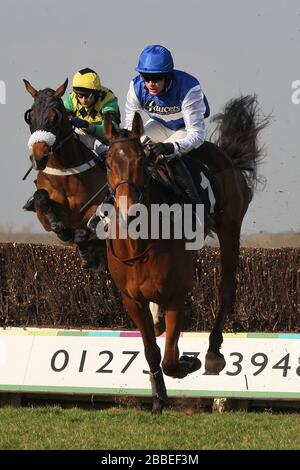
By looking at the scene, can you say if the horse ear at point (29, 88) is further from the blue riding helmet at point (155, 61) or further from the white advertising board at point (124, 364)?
the white advertising board at point (124, 364)

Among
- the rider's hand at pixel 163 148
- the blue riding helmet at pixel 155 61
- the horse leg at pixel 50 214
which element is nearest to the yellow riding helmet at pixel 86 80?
the horse leg at pixel 50 214

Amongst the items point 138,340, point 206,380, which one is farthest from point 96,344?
point 206,380

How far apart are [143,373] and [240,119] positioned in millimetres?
2368

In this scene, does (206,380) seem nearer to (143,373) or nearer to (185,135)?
(143,373)

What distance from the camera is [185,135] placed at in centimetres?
818

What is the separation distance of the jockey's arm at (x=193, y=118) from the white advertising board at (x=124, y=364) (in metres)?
2.61

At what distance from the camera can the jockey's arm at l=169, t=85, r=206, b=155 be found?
7911 mm

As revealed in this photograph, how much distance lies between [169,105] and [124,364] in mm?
2909

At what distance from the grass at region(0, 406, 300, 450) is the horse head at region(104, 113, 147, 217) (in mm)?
1546

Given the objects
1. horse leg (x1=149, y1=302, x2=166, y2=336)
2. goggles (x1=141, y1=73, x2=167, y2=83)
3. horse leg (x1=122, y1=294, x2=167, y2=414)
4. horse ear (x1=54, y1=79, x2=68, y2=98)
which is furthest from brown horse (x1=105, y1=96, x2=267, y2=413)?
horse ear (x1=54, y1=79, x2=68, y2=98)

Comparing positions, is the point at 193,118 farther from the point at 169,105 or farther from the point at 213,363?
the point at 213,363

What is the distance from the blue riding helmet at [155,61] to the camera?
770cm

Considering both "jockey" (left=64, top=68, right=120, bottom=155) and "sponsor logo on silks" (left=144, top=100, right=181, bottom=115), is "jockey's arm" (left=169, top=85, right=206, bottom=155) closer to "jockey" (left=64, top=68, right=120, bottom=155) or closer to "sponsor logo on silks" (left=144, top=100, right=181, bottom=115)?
"sponsor logo on silks" (left=144, top=100, right=181, bottom=115)
